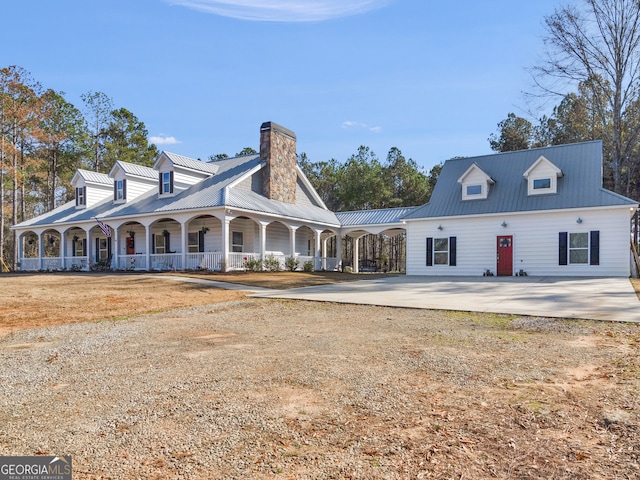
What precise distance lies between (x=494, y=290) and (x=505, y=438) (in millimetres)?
11405

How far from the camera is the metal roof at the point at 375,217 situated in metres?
27.4

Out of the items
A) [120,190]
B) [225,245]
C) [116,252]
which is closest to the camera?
[225,245]

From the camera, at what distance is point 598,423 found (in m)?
3.24

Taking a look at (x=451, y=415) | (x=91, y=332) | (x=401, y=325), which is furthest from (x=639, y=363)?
(x=91, y=332)

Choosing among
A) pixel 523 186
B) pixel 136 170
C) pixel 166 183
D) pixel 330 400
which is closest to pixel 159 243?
pixel 166 183

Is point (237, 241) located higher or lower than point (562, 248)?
higher

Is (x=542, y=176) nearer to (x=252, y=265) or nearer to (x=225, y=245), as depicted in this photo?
(x=252, y=265)

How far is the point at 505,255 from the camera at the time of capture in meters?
21.2

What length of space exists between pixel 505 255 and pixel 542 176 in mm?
4287

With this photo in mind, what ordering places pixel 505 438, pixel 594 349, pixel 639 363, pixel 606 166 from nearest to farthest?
1. pixel 505 438
2. pixel 639 363
3. pixel 594 349
4. pixel 606 166

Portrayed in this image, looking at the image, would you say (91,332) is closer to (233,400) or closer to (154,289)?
(233,400)

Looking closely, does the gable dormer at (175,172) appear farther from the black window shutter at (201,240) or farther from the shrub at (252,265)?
the shrub at (252,265)

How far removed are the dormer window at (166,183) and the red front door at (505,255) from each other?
718 inches

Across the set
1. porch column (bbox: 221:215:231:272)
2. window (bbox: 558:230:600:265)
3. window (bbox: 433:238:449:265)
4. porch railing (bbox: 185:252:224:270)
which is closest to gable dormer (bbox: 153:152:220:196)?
porch railing (bbox: 185:252:224:270)
